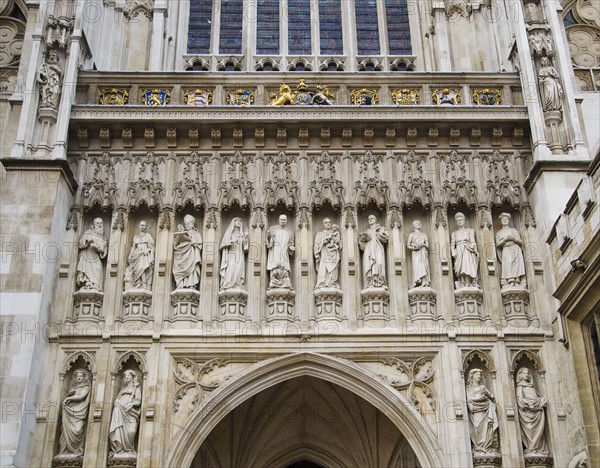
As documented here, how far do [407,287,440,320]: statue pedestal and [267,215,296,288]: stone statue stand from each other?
209 cm

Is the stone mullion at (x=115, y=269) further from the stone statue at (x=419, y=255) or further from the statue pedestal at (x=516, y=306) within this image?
the statue pedestal at (x=516, y=306)

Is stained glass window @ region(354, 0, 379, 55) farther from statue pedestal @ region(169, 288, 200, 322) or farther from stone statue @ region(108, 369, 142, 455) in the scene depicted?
stone statue @ region(108, 369, 142, 455)

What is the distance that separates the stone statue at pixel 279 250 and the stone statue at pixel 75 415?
346 centimetres

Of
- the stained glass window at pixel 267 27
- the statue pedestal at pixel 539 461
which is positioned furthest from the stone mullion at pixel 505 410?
the stained glass window at pixel 267 27

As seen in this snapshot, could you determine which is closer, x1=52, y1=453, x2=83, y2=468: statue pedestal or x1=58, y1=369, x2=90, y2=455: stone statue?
x1=52, y1=453, x2=83, y2=468: statue pedestal

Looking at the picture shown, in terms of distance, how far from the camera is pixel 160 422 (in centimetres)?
1349

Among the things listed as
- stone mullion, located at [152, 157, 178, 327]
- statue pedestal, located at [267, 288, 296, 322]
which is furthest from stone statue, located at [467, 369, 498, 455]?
stone mullion, located at [152, 157, 178, 327]

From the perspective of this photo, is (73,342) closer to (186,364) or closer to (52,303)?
(52,303)

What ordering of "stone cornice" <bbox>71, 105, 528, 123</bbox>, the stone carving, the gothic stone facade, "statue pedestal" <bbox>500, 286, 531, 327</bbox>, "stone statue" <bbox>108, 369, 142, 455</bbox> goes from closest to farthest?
"stone statue" <bbox>108, 369, 142, 455</bbox>, the gothic stone facade, "statue pedestal" <bbox>500, 286, 531, 327</bbox>, "stone cornice" <bbox>71, 105, 528, 123</bbox>, the stone carving

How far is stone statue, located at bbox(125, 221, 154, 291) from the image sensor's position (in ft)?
47.5

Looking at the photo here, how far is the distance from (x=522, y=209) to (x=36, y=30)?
962 centimetres

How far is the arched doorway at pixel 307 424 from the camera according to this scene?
13.9 metres

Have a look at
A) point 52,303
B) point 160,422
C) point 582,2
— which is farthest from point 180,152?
point 582,2

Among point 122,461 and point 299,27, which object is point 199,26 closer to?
point 299,27
